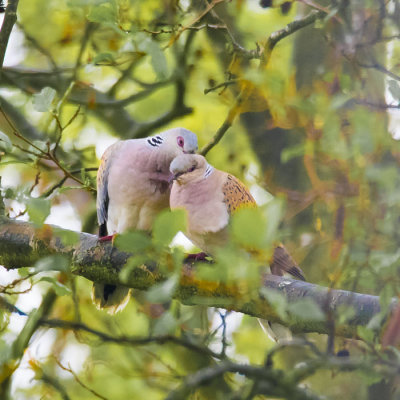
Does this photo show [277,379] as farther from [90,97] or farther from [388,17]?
[90,97]

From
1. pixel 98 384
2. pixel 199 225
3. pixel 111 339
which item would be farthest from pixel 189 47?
pixel 111 339

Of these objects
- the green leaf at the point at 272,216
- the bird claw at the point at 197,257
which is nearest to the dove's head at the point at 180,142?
the bird claw at the point at 197,257

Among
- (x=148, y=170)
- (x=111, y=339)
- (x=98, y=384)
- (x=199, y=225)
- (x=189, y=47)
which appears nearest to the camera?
(x=111, y=339)

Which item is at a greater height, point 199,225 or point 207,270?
point 199,225

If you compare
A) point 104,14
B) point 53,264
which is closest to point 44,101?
point 104,14

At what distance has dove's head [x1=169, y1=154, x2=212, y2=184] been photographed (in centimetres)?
154

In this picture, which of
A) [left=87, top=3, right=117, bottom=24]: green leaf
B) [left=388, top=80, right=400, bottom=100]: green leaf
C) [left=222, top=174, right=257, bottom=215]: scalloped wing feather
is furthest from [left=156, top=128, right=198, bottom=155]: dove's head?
[left=388, top=80, right=400, bottom=100]: green leaf

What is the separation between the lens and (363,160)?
86 cm

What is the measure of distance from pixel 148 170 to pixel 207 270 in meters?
1.08

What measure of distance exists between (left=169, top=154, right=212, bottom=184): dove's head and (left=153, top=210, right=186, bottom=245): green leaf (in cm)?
73

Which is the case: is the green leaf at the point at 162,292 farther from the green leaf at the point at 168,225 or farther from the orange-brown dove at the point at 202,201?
the orange-brown dove at the point at 202,201

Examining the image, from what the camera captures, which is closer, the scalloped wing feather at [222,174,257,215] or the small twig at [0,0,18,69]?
the scalloped wing feather at [222,174,257,215]

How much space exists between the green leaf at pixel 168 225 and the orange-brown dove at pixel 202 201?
70 centimetres

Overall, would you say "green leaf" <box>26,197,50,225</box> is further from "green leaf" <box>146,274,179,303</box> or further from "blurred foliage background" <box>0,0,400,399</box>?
"green leaf" <box>146,274,179,303</box>
